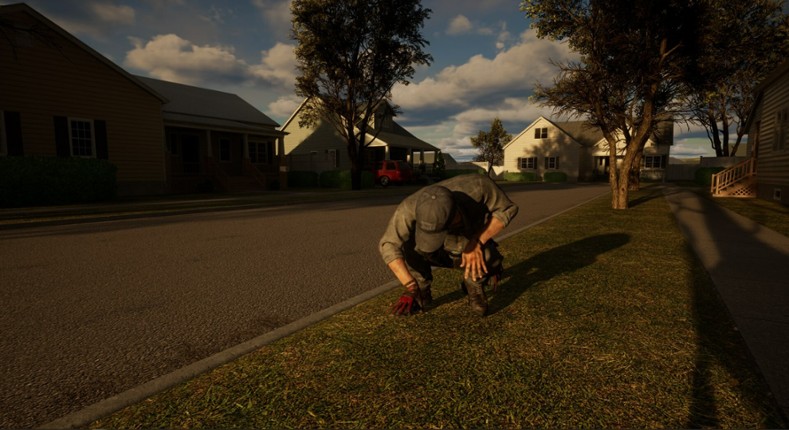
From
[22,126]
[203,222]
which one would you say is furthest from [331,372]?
[22,126]

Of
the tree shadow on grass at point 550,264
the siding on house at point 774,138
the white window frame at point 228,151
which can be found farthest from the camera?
the white window frame at point 228,151

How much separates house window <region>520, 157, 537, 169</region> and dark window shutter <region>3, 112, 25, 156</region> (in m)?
46.2

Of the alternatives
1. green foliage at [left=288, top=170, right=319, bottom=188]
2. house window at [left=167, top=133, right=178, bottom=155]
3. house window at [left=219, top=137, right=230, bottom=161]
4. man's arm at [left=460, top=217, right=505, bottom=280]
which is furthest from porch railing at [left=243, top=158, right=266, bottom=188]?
man's arm at [left=460, top=217, right=505, bottom=280]

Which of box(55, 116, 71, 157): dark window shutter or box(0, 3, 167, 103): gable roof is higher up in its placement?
box(0, 3, 167, 103): gable roof

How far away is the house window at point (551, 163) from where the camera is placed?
47.5 m

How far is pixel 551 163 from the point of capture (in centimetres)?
4803

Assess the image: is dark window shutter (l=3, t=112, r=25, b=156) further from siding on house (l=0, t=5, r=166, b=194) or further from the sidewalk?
the sidewalk

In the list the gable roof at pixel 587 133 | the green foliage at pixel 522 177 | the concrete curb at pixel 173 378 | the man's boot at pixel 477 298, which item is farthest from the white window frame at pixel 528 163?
the concrete curb at pixel 173 378

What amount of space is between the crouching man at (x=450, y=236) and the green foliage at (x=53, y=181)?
16.2 metres

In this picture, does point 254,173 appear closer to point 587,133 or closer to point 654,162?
point 587,133

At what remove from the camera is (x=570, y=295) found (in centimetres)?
411

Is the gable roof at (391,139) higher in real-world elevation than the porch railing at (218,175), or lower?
higher

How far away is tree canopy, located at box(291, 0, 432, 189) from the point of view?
2322cm

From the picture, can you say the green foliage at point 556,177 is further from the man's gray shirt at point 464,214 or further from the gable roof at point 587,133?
A: the man's gray shirt at point 464,214
